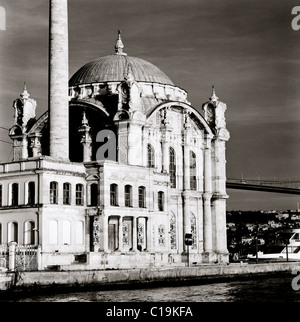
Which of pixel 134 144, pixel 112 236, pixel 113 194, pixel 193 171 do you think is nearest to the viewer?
pixel 113 194

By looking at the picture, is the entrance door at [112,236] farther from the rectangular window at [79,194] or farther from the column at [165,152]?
the column at [165,152]

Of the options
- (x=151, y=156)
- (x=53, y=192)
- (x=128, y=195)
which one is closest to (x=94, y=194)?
(x=128, y=195)

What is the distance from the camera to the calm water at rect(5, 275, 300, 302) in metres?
37.0

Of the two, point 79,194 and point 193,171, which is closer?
point 79,194

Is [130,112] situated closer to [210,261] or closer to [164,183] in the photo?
[164,183]

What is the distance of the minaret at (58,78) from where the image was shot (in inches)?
2046

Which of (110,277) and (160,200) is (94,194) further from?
(110,277)

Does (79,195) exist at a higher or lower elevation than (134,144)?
lower

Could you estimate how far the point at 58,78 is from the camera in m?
52.3

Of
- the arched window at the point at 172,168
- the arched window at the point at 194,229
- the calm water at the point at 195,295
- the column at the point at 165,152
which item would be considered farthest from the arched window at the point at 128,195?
the arched window at the point at 194,229

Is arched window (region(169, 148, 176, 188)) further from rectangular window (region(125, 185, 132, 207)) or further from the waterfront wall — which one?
the waterfront wall

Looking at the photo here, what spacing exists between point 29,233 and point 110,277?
8887 millimetres

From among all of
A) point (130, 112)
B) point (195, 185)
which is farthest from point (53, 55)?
point (195, 185)

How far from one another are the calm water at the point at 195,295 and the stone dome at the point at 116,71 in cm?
2244
